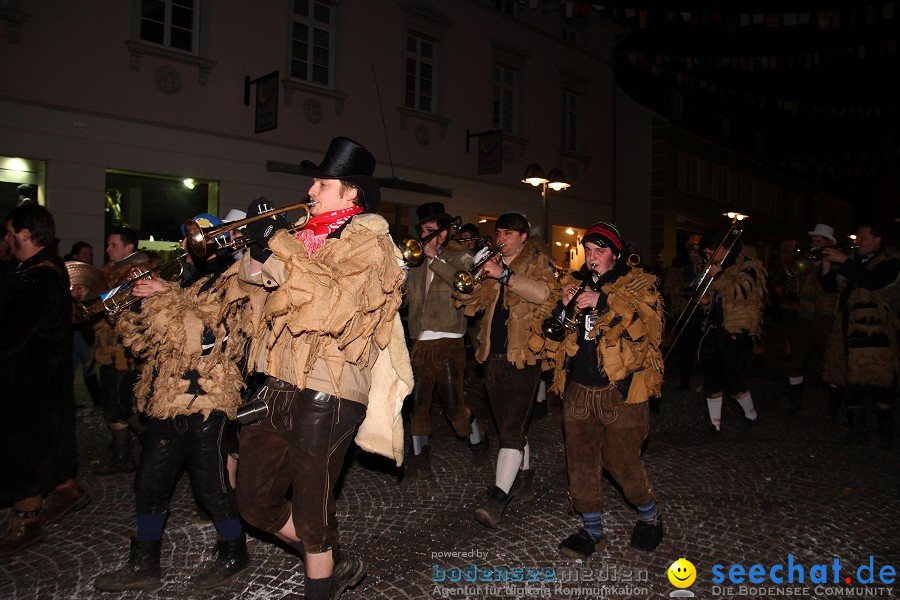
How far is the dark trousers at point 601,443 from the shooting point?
3719 mm

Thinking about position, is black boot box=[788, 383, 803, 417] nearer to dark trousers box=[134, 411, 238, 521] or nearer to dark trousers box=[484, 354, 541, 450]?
dark trousers box=[484, 354, 541, 450]

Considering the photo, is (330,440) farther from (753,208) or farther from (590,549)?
(753,208)

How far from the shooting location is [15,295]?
361 cm

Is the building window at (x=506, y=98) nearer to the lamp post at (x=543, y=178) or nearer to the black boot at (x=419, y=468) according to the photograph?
the lamp post at (x=543, y=178)

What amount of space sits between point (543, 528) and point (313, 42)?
11.8 metres

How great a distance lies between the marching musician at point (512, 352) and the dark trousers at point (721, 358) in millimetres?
2851

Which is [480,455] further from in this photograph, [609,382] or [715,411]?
[715,411]

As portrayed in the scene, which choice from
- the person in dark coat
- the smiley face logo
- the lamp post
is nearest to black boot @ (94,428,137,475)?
the person in dark coat

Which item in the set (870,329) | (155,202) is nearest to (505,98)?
(155,202)

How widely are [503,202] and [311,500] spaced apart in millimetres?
14855

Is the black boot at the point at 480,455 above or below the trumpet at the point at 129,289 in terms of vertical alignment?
below

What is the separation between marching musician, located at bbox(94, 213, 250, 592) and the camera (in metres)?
3.30

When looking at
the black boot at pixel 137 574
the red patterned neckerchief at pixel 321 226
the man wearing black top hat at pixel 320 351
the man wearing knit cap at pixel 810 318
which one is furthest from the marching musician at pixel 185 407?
the man wearing knit cap at pixel 810 318

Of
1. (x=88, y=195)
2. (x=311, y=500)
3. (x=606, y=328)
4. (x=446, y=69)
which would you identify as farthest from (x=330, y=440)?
(x=446, y=69)
